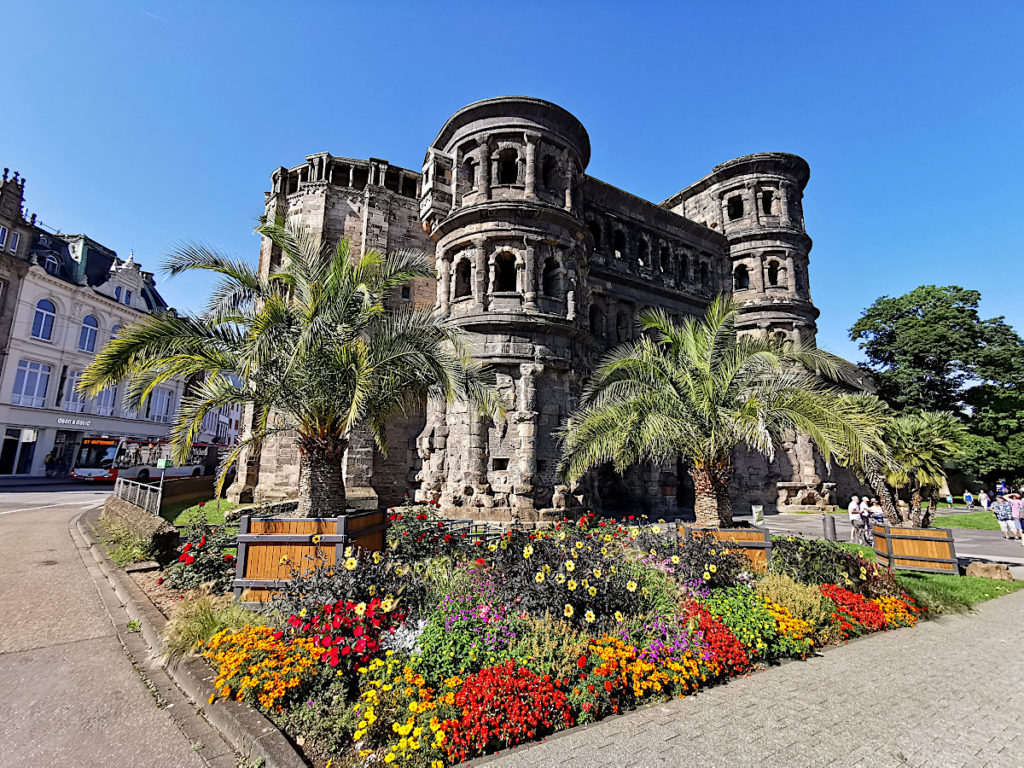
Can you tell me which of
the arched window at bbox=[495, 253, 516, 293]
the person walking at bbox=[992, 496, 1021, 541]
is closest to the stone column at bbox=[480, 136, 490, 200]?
the arched window at bbox=[495, 253, 516, 293]

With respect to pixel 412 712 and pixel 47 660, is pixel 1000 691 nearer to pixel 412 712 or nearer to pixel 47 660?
pixel 412 712

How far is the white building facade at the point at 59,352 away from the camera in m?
30.0

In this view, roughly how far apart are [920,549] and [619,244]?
1755 cm

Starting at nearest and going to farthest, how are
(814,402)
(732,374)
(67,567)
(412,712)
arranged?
(412,712)
(67,567)
(814,402)
(732,374)

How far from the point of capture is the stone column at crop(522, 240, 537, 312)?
1697 cm

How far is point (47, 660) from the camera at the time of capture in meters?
5.34

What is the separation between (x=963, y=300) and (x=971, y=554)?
28134 mm

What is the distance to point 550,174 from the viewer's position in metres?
18.9

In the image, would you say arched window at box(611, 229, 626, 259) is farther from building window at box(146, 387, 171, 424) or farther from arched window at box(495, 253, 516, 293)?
building window at box(146, 387, 171, 424)

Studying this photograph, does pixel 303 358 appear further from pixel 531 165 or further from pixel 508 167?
pixel 508 167

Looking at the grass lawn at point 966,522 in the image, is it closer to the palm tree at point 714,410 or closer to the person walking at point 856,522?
the person walking at point 856,522

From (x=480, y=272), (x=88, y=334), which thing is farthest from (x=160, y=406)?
(x=480, y=272)

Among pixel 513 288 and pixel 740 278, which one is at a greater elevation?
pixel 740 278

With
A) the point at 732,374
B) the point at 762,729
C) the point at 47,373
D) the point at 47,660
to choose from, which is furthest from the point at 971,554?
the point at 47,373
